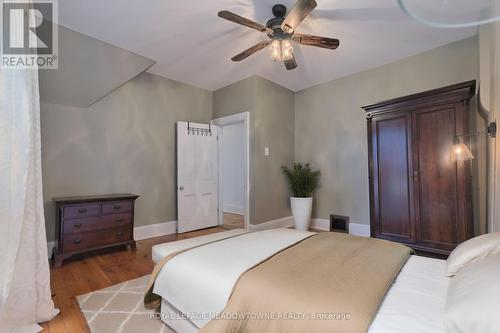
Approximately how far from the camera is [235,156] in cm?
645

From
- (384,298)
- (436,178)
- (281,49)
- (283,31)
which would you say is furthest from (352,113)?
(384,298)

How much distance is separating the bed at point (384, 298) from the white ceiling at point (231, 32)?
2437mm

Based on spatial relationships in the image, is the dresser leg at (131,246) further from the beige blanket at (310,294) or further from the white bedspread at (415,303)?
the white bedspread at (415,303)

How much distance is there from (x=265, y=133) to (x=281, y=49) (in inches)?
71.1

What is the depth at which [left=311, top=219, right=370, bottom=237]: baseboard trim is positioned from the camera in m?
3.83

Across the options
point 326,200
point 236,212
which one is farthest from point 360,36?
point 236,212

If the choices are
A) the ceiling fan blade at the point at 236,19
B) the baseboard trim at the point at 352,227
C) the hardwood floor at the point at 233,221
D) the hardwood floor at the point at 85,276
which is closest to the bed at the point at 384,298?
the hardwood floor at the point at 85,276

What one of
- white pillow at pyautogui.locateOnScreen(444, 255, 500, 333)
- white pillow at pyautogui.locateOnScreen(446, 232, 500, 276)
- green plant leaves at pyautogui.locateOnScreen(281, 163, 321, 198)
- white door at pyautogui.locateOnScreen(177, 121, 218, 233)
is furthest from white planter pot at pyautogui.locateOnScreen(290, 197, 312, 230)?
white pillow at pyautogui.locateOnScreen(444, 255, 500, 333)

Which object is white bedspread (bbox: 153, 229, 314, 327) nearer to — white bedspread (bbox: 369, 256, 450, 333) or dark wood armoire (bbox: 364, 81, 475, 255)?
white bedspread (bbox: 369, 256, 450, 333)

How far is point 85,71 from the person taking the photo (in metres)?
2.97

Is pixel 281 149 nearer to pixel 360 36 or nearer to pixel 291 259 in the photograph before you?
pixel 360 36

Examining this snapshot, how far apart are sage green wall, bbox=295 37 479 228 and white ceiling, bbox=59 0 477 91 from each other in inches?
8.0

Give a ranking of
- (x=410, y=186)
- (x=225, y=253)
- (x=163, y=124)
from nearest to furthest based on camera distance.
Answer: (x=225, y=253), (x=410, y=186), (x=163, y=124)

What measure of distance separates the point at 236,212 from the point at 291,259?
16.3ft
